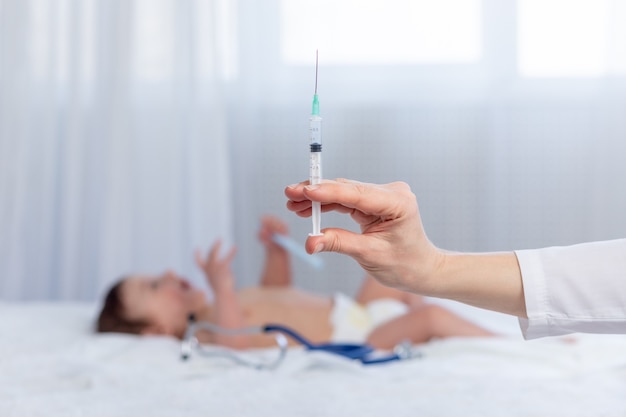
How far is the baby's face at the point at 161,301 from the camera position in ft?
6.59

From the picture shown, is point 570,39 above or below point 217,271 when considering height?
above

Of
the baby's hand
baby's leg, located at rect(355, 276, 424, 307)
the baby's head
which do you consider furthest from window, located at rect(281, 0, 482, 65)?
the baby's head

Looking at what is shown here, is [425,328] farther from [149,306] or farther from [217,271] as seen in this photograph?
[149,306]

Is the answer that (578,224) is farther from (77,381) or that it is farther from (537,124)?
(77,381)

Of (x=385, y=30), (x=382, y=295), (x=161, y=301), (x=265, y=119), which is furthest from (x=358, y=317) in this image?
(x=385, y=30)

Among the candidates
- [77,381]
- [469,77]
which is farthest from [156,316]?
[469,77]

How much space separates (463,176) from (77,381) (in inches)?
73.2

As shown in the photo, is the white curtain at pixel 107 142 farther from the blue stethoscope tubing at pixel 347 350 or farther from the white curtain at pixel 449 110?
the blue stethoscope tubing at pixel 347 350

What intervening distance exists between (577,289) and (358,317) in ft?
4.22

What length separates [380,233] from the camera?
0.86m

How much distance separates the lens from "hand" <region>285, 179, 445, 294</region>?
0.81 metres

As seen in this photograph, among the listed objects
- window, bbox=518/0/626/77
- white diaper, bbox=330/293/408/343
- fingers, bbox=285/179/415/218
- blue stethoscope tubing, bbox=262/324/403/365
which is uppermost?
window, bbox=518/0/626/77

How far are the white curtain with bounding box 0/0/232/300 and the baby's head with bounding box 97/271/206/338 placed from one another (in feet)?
2.57

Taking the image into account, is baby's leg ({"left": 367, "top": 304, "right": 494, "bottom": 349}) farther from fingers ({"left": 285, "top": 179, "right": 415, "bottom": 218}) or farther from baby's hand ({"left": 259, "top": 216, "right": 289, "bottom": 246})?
fingers ({"left": 285, "top": 179, "right": 415, "bottom": 218})
